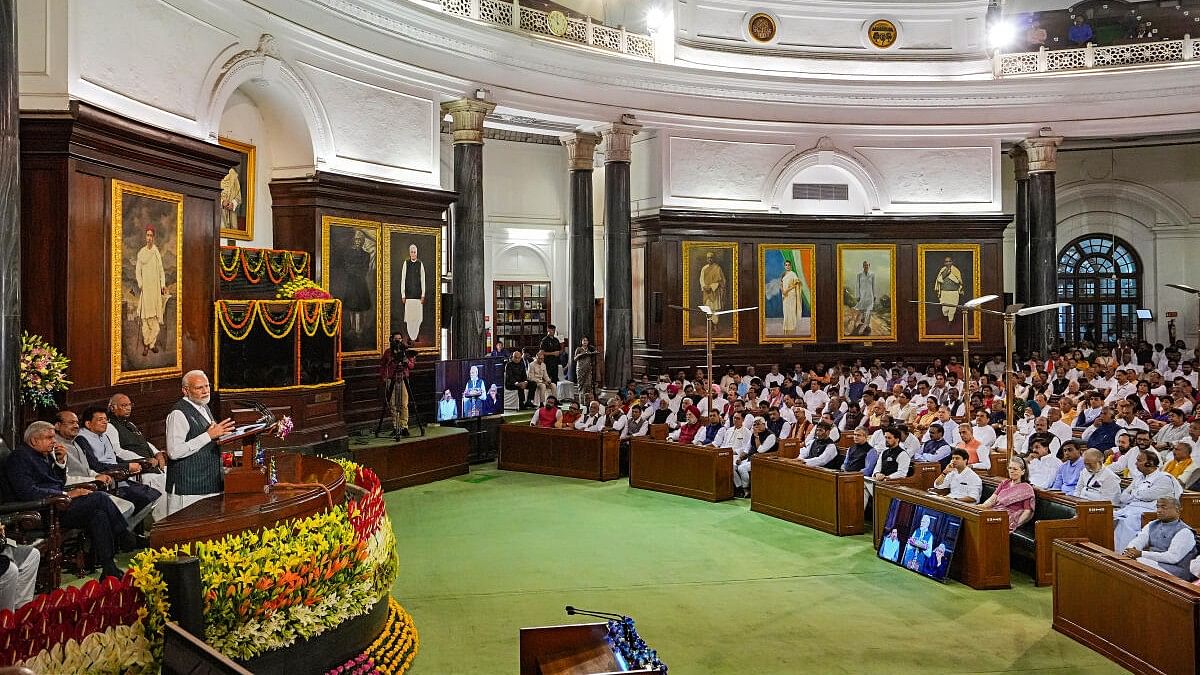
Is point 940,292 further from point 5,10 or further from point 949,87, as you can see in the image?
point 5,10

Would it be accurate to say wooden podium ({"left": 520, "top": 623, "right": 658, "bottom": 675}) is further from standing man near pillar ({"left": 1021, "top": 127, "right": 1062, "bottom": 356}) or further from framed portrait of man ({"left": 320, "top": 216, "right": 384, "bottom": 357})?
standing man near pillar ({"left": 1021, "top": 127, "right": 1062, "bottom": 356})

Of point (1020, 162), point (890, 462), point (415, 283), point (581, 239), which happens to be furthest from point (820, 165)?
point (890, 462)

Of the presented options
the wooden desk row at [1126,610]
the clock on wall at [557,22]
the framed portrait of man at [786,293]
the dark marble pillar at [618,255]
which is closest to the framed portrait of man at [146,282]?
the clock on wall at [557,22]

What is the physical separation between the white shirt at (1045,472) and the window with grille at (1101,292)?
16412 mm

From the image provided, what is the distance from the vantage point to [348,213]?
15.2 metres

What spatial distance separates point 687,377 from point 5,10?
15.2m

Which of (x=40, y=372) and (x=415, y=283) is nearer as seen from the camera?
(x=40, y=372)

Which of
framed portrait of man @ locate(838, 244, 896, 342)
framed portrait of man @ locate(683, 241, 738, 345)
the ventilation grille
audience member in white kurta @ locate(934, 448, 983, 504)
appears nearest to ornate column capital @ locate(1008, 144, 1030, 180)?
framed portrait of man @ locate(838, 244, 896, 342)

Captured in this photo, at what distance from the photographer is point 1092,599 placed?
6816 millimetres

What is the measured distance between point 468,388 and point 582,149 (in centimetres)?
676

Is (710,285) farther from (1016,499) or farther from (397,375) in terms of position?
(1016,499)

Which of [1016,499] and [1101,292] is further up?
[1101,292]

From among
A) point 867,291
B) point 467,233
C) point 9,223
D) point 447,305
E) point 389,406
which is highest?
point 467,233

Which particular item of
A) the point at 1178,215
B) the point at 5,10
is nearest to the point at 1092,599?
the point at 5,10
